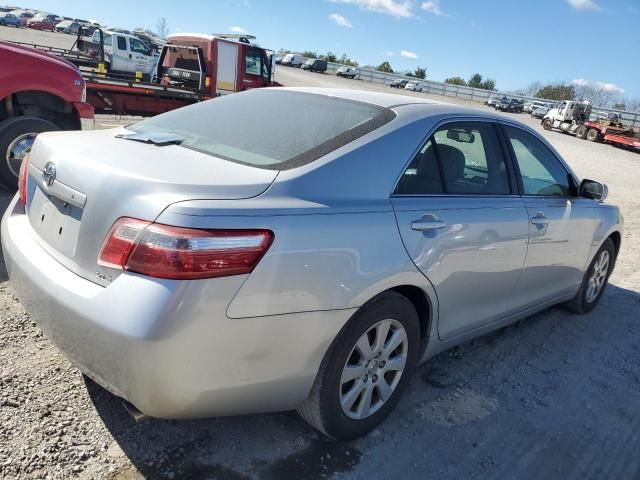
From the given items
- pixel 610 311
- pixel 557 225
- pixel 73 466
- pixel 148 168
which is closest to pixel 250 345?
pixel 148 168

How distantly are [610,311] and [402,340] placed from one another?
10.7 ft

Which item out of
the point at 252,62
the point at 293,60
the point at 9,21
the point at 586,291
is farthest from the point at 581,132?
the point at 9,21

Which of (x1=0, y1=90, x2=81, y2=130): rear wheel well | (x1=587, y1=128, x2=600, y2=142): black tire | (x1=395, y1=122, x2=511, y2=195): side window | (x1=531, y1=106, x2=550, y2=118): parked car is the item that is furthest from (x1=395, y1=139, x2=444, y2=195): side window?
(x1=531, y1=106, x2=550, y2=118): parked car

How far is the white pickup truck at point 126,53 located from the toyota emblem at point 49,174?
19060 millimetres

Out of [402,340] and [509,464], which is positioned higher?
[402,340]

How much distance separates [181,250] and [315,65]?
62658 mm

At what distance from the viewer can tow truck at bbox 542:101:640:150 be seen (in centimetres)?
2986

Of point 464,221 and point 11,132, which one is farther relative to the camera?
point 11,132

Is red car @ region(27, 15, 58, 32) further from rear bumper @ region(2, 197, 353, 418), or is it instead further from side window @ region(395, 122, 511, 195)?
rear bumper @ region(2, 197, 353, 418)

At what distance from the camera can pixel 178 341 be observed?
1.97m

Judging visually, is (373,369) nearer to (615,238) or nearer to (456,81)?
(615,238)

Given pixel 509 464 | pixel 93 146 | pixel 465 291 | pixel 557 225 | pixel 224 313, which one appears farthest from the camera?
pixel 557 225

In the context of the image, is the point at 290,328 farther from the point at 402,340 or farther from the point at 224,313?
the point at 402,340

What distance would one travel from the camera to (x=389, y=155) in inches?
105
